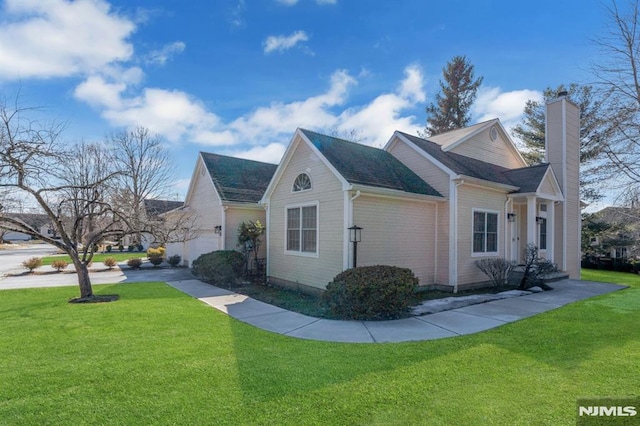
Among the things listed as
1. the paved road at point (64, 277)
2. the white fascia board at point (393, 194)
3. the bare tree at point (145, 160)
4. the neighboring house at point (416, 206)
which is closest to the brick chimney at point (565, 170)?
the neighboring house at point (416, 206)

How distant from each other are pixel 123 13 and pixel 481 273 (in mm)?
13536

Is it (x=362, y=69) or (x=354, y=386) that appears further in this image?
(x=362, y=69)

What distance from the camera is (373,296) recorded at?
7230 millimetres

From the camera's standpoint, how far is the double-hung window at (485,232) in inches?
448

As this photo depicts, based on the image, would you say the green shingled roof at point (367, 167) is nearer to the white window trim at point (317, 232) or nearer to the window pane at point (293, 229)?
the white window trim at point (317, 232)

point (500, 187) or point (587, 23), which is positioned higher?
point (587, 23)

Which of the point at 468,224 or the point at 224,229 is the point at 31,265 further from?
the point at 468,224

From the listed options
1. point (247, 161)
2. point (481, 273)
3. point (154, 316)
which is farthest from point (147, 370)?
point (247, 161)

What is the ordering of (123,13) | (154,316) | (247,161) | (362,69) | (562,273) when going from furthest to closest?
(247,161) → (362,69) → (562,273) → (123,13) → (154,316)

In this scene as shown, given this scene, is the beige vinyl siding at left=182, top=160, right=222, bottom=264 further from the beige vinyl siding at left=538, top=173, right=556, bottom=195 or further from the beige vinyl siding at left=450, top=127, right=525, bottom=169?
the beige vinyl siding at left=538, top=173, right=556, bottom=195

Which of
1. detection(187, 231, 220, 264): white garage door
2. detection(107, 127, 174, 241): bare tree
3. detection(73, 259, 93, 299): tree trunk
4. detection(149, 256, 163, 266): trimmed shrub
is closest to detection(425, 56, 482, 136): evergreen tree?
detection(187, 231, 220, 264): white garage door

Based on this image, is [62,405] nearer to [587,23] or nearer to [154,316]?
[154,316]

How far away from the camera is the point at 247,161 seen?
18719mm

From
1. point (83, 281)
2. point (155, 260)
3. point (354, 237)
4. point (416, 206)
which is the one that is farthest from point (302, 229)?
point (155, 260)
